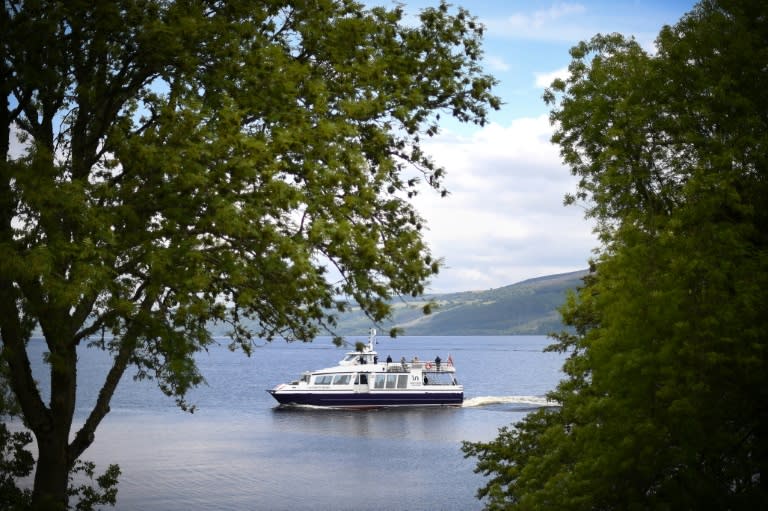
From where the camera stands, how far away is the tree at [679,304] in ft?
52.4

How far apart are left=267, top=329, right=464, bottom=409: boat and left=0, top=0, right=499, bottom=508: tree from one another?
6002 cm

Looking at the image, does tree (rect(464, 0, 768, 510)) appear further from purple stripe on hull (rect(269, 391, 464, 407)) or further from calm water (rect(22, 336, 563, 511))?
purple stripe on hull (rect(269, 391, 464, 407))

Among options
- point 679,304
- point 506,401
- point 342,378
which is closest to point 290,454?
point 342,378

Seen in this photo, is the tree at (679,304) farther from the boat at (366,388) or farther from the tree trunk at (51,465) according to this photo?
the boat at (366,388)

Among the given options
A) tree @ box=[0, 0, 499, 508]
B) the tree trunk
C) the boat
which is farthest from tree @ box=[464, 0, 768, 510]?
the boat

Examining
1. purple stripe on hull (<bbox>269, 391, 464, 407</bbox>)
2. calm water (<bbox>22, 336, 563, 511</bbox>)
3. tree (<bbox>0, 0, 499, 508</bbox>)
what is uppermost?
tree (<bbox>0, 0, 499, 508</bbox>)

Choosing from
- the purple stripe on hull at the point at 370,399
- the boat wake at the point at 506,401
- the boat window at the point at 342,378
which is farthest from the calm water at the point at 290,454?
the boat window at the point at 342,378

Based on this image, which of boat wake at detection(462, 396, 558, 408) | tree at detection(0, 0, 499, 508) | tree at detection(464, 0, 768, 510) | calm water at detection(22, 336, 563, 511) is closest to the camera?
tree at detection(0, 0, 499, 508)

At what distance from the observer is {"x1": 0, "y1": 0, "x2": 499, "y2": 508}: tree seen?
407 inches

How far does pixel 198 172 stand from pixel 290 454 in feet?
144

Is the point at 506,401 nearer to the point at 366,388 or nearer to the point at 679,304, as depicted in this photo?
the point at 366,388

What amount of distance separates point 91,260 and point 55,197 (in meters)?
0.98

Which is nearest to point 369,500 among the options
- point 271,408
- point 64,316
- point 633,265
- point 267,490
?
point 267,490

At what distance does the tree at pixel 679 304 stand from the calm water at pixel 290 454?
64.6 feet
